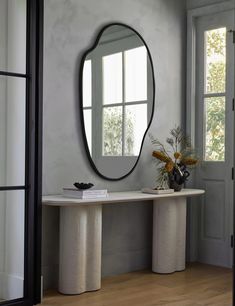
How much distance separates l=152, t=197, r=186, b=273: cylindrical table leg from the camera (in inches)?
186

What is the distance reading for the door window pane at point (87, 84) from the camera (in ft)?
14.5

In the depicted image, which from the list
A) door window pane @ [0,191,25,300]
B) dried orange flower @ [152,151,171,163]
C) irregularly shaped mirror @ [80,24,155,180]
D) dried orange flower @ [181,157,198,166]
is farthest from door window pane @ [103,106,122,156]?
door window pane @ [0,191,25,300]

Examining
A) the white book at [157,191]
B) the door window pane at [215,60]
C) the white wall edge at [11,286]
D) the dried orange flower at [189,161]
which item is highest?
the door window pane at [215,60]

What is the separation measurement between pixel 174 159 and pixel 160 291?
5.20ft

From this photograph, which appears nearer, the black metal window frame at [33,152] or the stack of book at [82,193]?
the black metal window frame at [33,152]

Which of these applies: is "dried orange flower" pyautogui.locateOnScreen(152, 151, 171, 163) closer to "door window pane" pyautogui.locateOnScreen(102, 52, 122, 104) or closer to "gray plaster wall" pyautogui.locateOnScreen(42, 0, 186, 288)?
"gray plaster wall" pyautogui.locateOnScreen(42, 0, 186, 288)

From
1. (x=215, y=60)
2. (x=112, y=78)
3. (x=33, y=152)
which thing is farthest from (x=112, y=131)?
(x=215, y=60)

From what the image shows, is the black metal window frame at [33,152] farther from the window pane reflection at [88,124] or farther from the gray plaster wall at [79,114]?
the window pane reflection at [88,124]

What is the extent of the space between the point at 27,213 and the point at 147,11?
2.40 m

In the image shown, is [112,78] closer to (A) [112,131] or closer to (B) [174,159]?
(A) [112,131]

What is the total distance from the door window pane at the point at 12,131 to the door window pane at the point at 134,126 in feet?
4.18

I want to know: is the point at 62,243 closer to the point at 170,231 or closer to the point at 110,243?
the point at 110,243

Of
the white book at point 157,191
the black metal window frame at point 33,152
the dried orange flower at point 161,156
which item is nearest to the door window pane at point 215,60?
the dried orange flower at point 161,156

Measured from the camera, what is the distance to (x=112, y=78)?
4.63m
